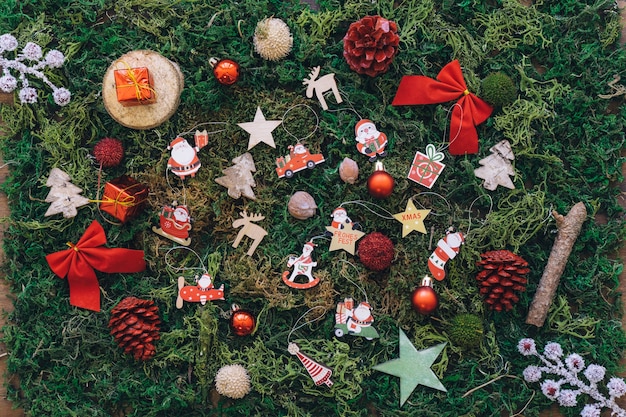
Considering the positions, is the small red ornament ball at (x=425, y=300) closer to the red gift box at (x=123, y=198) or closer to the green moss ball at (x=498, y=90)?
the green moss ball at (x=498, y=90)

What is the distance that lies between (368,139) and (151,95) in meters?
0.70

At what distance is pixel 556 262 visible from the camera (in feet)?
6.12

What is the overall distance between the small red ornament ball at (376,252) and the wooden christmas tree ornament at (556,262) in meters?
0.48

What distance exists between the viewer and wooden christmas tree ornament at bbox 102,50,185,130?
1896 mm

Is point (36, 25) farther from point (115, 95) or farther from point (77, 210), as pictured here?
point (77, 210)

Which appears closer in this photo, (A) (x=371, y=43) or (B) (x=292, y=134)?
(A) (x=371, y=43)

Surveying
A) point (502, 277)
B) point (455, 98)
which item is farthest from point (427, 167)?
point (502, 277)

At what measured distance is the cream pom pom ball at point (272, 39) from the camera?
187 cm

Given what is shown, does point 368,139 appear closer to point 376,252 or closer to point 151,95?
point 376,252

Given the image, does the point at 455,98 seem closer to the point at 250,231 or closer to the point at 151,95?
the point at 250,231

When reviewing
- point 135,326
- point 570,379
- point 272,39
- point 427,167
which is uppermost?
point 272,39

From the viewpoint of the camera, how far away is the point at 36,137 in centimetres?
195

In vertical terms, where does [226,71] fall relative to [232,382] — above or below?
above

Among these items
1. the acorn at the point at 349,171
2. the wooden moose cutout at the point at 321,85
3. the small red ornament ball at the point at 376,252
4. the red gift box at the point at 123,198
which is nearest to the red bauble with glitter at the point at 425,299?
the small red ornament ball at the point at 376,252
